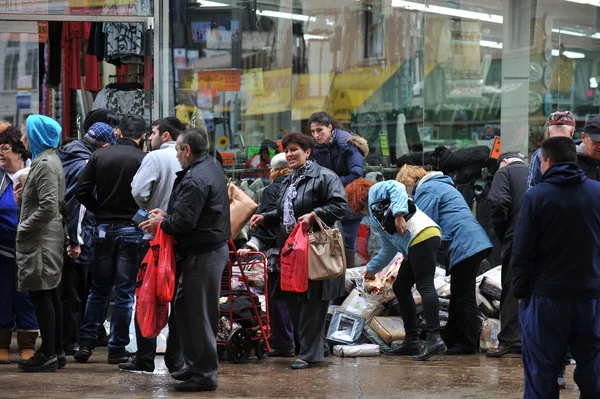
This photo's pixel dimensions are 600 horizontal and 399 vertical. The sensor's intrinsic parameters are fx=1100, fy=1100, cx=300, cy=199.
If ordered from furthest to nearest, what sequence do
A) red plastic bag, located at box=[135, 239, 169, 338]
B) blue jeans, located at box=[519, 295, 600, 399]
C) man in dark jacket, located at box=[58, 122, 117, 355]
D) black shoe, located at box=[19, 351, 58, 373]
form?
1. man in dark jacket, located at box=[58, 122, 117, 355]
2. black shoe, located at box=[19, 351, 58, 373]
3. red plastic bag, located at box=[135, 239, 169, 338]
4. blue jeans, located at box=[519, 295, 600, 399]

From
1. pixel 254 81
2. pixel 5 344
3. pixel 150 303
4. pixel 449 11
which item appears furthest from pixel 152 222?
pixel 449 11

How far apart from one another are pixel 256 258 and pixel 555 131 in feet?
10.2

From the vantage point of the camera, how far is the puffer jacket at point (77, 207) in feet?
31.0

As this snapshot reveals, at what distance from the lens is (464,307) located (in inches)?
395

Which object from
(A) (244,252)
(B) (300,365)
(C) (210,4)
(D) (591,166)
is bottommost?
(B) (300,365)

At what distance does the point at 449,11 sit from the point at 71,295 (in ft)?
18.7

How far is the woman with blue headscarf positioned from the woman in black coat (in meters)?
1.89

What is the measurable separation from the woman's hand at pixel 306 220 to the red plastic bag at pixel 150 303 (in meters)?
1.51

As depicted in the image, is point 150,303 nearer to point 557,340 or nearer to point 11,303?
point 11,303

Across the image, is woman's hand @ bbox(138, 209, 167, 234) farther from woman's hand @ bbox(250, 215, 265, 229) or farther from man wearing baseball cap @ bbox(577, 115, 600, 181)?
man wearing baseball cap @ bbox(577, 115, 600, 181)

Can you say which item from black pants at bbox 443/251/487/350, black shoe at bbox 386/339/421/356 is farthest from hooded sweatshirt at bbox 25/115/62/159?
black pants at bbox 443/251/487/350

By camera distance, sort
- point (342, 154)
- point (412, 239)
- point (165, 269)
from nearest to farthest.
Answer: point (165, 269) → point (412, 239) → point (342, 154)

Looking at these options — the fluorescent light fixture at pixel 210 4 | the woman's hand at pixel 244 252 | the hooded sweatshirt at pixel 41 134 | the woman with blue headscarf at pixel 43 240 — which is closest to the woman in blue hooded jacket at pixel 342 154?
the woman's hand at pixel 244 252

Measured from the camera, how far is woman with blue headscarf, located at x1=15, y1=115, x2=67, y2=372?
8641mm
